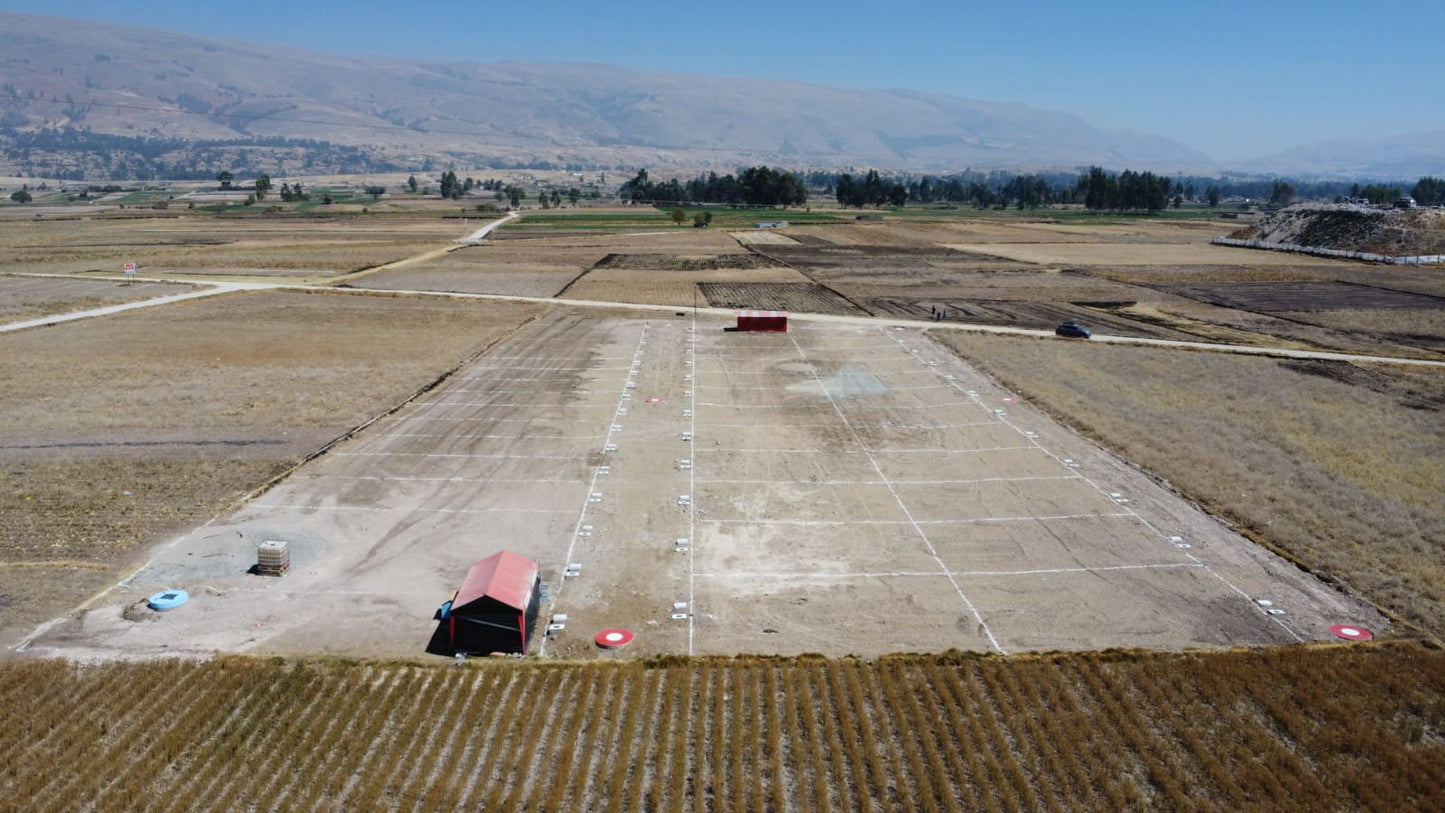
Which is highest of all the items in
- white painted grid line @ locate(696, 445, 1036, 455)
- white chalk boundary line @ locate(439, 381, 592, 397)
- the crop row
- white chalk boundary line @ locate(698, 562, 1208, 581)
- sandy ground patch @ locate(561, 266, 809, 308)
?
sandy ground patch @ locate(561, 266, 809, 308)

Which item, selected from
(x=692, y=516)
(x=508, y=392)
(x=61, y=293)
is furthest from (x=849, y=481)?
(x=61, y=293)

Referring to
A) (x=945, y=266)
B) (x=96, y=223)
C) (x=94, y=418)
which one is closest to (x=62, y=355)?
(x=94, y=418)

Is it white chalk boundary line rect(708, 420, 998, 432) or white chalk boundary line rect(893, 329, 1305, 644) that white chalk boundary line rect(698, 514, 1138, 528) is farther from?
white chalk boundary line rect(708, 420, 998, 432)

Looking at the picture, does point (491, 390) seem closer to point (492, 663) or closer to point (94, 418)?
point (94, 418)

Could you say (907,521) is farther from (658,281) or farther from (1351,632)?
(658,281)

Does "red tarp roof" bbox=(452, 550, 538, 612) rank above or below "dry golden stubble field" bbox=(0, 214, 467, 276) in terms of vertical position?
A: below

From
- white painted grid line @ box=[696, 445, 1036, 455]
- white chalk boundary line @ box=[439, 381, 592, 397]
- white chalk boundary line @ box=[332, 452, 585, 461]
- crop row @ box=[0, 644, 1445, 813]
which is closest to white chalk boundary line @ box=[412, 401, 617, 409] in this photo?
white chalk boundary line @ box=[439, 381, 592, 397]
